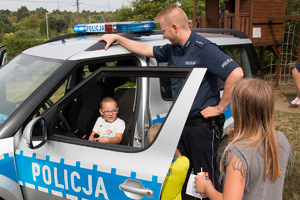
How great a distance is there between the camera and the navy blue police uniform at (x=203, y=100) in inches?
91.3

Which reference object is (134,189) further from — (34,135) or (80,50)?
(80,50)

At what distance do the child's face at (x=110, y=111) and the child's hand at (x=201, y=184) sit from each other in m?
1.16

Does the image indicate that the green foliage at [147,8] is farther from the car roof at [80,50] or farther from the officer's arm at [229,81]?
the officer's arm at [229,81]

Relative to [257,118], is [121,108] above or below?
below

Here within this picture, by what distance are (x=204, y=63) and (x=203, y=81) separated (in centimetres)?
14

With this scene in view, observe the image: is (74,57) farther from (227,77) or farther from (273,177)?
(273,177)

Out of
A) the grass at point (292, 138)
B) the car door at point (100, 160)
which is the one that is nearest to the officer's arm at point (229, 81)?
the car door at point (100, 160)

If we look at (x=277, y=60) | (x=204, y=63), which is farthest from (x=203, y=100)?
(x=277, y=60)

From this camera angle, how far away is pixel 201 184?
167 cm

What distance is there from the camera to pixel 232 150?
4.81 feet

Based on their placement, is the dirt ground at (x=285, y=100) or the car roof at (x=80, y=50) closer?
the car roof at (x=80, y=50)

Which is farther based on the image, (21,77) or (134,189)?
(21,77)

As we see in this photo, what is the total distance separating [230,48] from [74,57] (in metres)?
1.87

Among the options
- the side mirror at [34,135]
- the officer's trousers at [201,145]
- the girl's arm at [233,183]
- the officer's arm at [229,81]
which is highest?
the officer's arm at [229,81]
